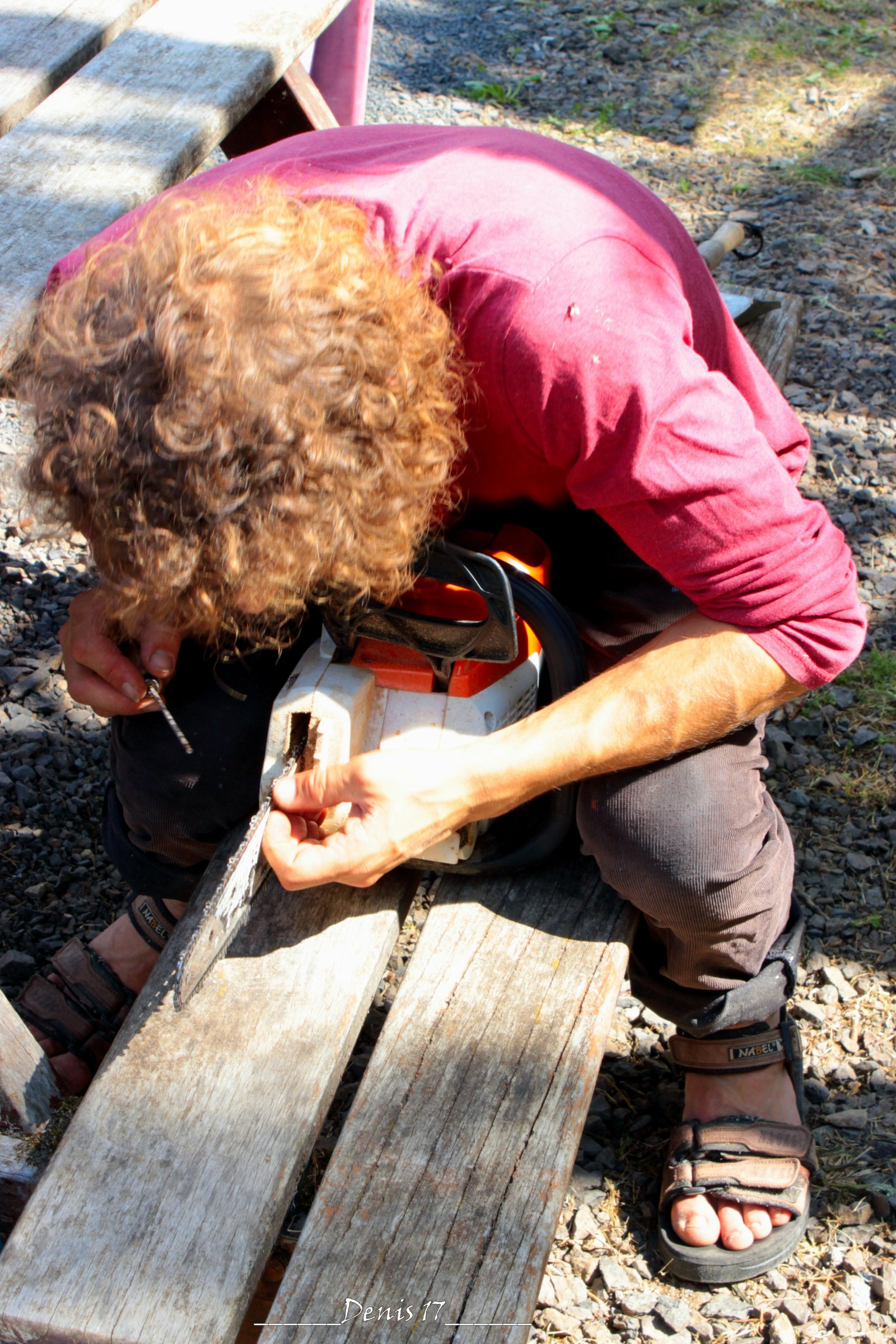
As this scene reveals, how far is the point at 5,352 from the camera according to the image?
149 centimetres

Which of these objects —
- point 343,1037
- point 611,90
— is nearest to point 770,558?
point 343,1037

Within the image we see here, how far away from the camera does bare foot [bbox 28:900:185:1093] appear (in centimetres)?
173

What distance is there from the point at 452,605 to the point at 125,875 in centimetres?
70

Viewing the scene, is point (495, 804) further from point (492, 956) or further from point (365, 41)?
point (365, 41)

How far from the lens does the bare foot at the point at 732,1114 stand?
1.51 meters

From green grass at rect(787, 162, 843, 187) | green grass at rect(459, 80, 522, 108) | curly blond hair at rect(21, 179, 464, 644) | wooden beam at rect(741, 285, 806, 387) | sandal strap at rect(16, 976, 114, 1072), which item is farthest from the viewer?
green grass at rect(459, 80, 522, 108)

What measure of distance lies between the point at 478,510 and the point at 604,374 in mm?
421

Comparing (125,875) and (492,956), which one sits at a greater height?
(125,875)

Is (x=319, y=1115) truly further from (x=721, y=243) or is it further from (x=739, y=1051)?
(x=721, y=243)

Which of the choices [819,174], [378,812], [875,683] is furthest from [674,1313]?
[819,174]

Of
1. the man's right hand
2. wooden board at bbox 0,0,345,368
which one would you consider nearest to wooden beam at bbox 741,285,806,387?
wooden board at bbox 0,0,345,368

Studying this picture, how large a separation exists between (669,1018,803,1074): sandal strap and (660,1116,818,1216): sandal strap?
0.24 feet

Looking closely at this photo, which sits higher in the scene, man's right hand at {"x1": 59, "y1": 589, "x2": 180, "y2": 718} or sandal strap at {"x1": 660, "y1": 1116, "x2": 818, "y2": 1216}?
man's right hand at {"x1": 59, "y1": 589, "x2": 180, "y2": 718}

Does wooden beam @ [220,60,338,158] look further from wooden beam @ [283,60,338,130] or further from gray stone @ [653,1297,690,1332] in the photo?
gray stone @ [653,1297,690,1332]
